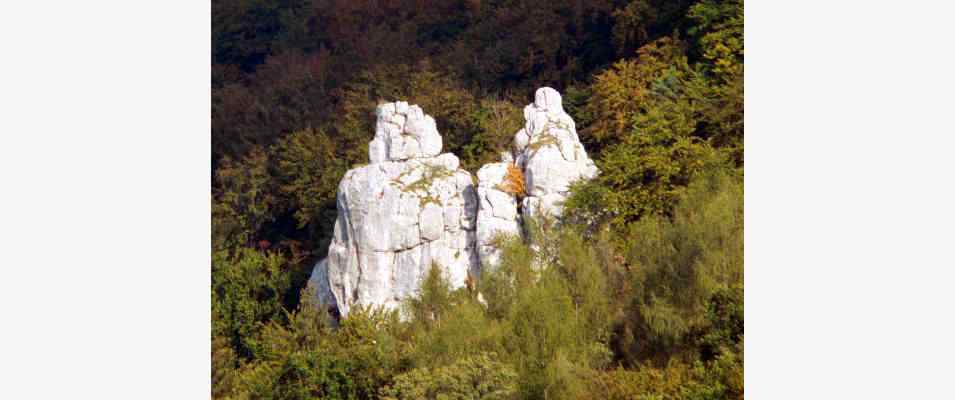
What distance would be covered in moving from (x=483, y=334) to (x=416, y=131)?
6.72m

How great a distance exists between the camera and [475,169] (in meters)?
27.1

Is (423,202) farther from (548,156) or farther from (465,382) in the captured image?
(465,382)

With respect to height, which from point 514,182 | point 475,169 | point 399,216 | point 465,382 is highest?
point 475,169

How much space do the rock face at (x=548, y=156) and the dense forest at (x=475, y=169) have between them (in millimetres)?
394

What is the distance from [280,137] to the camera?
32469 millimetres

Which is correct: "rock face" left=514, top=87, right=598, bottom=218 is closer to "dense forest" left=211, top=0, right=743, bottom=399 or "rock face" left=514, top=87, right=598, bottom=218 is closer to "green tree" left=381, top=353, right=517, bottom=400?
"dense forest" left=211, top=0, right=743, bottom=399

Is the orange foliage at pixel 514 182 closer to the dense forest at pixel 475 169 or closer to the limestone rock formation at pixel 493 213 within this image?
the limestone rock formation at pixel 493 213

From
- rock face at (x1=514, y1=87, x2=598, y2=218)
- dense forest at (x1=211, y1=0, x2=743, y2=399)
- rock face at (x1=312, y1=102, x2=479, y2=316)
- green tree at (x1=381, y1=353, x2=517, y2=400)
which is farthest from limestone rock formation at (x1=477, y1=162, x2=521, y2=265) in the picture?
green tree at (x1=381, y1=353, x2=517, y2=400)

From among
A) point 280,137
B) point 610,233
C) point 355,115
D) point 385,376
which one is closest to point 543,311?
point 385,376

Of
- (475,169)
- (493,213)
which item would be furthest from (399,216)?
(475,169)

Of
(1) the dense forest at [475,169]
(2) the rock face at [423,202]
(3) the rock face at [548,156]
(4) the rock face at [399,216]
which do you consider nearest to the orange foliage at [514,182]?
(2) the rock face at [423,202]

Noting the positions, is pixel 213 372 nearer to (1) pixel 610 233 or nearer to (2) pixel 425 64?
(1) pixel 610 233

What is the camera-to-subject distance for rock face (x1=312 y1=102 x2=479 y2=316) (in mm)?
25125

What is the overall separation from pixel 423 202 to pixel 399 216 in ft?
1.38
